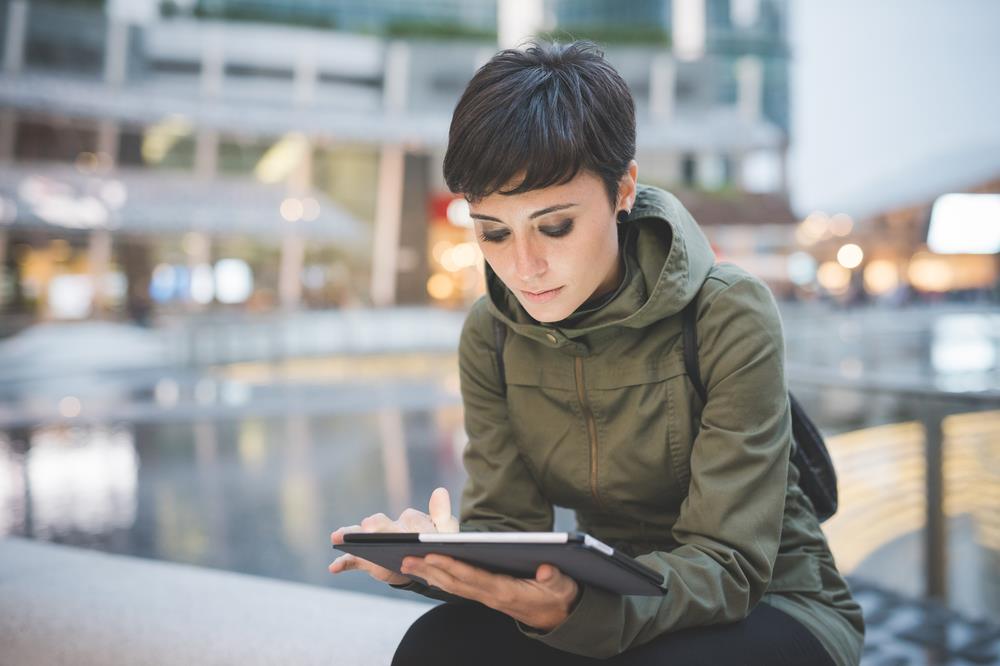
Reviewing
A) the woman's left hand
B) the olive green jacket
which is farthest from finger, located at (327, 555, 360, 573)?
the woman's left hand

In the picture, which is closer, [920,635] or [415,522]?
[415,522]

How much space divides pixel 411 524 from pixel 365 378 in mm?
12972

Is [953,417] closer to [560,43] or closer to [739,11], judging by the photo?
[560,43]

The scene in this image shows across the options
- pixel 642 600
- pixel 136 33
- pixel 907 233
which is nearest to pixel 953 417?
pixel 642 600

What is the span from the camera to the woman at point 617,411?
1.21 m

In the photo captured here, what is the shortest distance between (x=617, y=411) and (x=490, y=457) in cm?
30

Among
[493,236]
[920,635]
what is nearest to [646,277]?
[493,236]

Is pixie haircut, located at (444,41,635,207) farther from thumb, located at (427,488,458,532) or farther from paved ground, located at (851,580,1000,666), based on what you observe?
paved ground, located at (851,580,1000,666)

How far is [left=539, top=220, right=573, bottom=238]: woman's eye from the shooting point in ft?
4.41

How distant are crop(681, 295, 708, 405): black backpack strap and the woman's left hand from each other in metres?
0.46

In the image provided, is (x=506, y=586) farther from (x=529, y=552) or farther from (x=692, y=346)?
(x=692, y=346)

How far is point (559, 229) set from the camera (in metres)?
1.35

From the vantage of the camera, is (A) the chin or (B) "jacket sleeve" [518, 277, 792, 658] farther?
(A) the chin

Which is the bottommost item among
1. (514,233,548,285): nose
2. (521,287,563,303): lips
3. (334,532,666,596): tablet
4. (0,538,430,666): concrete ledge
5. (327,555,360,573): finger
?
(0,538,430,666): concrete ledge
